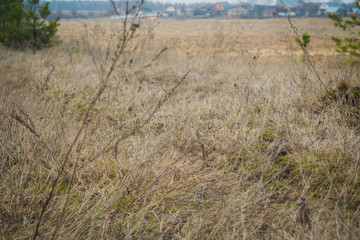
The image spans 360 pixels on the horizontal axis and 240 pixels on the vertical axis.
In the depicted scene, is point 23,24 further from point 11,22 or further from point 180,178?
point 180,178

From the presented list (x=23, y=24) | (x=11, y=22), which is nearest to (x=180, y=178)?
(x=23, y=24)

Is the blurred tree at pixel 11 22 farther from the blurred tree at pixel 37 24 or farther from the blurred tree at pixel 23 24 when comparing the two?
the blurred tree at pixel 37 24

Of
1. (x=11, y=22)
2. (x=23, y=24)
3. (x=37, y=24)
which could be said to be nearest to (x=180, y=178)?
(x=37, y=24)

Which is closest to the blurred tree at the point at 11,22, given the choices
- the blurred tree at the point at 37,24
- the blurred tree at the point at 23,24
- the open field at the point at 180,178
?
the blurred tree at the point at 23,24

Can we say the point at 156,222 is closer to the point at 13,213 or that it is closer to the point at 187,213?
the point at 187,213

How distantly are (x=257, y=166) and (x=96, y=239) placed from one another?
1244 millimetres

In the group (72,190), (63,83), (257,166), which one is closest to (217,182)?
(257,166)

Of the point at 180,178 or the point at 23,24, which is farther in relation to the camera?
the point at 23,24

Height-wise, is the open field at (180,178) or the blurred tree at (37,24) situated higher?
the blurred tree at (37,24)

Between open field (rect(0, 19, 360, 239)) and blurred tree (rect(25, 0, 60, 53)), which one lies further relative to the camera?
blurred tree (rect(25, 0, 60, 53))

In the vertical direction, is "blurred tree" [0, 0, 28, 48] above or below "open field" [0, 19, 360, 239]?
above

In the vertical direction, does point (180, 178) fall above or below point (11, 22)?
below

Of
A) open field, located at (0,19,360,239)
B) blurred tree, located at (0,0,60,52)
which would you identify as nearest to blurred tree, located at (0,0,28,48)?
blurred tree, located at (0,0,60,52)

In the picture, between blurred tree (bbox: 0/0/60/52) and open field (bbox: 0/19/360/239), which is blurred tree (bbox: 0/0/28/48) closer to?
blurred tree (bbox: 0/0/60/52)
